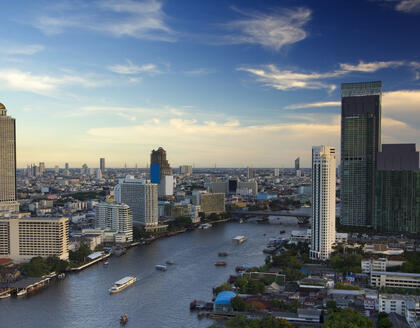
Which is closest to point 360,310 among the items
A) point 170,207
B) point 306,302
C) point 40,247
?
point 306,302

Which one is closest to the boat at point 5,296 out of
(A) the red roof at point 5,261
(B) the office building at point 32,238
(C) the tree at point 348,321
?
(A) the red roof at point 5,261

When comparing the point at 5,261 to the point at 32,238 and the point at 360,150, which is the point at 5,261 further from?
the point at 360,150

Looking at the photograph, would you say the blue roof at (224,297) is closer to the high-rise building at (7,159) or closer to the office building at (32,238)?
the office building at (32,238)

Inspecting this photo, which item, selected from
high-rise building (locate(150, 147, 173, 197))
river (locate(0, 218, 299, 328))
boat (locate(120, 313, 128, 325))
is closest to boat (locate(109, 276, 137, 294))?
river (locate(0, 218, 299, 328))

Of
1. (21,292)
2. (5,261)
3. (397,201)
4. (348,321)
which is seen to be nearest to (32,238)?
(5,261)

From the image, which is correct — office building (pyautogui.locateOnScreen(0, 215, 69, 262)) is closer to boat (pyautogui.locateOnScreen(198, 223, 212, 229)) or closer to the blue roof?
the blue roof

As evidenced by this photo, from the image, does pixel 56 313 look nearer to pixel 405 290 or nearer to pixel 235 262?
pixel 235 262
